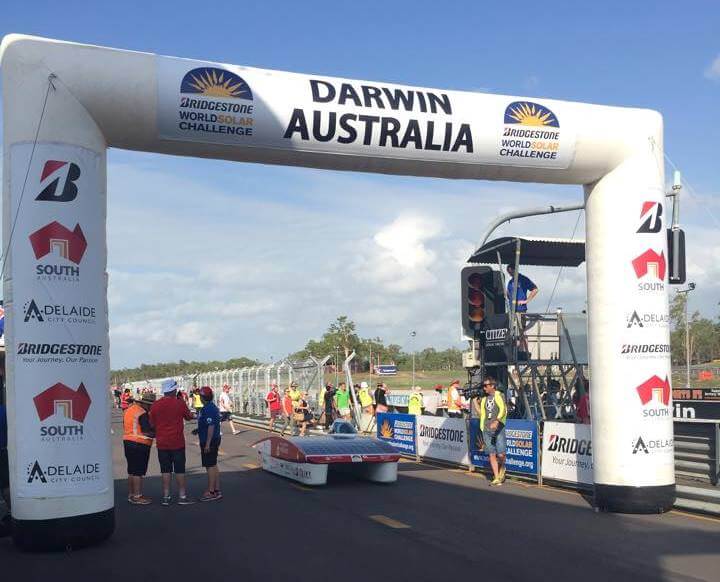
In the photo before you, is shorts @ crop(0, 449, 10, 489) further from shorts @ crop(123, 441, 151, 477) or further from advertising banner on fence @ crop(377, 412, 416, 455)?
advertising banner on fence @ crop(377, 412, 416, 455)

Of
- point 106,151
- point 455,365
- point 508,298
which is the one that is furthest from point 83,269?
point 455,365

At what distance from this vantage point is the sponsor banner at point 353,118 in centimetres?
938

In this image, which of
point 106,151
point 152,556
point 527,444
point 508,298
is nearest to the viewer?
point 152,556

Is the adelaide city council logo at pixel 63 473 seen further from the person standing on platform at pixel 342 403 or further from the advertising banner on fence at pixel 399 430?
the person standing on platform at pixel 342 403

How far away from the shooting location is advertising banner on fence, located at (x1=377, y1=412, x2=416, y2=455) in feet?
60.5

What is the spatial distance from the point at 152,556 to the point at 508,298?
10959mm

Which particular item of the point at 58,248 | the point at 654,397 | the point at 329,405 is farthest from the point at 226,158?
the point at 329,405

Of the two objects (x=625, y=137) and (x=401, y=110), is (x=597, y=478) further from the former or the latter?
(x=401, y=110)

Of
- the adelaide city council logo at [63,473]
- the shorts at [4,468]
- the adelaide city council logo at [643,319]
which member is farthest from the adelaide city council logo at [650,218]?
the shorts at [4,468]

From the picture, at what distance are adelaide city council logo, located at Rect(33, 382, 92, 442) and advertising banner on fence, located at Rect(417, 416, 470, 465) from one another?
875cm

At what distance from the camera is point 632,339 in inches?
418

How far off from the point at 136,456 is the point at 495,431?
5715mm

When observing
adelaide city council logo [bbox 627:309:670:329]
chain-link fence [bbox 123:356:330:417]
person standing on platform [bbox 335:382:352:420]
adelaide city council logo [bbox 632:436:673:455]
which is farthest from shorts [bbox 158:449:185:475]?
chain-link fence [bbox 123:356:330:417]

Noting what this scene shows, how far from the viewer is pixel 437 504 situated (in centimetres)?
1145
